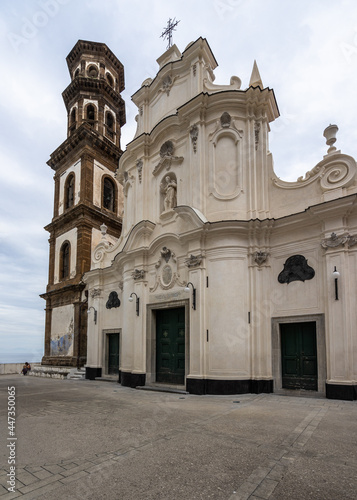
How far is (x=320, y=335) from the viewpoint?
37.8ft

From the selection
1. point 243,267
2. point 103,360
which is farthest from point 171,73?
point 103,360

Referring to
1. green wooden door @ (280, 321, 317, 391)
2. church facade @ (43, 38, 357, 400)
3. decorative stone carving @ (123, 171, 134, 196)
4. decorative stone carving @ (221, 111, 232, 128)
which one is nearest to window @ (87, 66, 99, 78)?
church facade @ (43, 38, 357, 400)

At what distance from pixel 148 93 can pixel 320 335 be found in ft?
48.1

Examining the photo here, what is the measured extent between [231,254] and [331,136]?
5.58 meters

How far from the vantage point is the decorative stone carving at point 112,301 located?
18.6 m

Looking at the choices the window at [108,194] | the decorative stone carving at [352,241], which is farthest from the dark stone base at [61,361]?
the decorative stone carving at [352,241]

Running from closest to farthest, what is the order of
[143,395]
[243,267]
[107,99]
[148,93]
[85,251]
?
[143,395]
[243,267]
[148,93]
[85,251]
[107,99]

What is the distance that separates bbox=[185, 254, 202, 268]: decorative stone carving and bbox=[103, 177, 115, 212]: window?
610 inches

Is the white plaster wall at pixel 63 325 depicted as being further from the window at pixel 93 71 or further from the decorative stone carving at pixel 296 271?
the window at pixel 93 71

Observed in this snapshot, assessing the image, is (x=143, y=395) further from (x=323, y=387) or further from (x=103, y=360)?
(x=103, y=360)

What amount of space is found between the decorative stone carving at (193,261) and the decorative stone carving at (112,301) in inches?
251

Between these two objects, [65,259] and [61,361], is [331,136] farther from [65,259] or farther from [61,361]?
[61,361]

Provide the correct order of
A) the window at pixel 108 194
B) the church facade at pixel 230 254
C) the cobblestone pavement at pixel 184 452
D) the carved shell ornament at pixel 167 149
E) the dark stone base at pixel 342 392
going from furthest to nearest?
the window at pixel 108 194 → the carved shell ornament at pixel 167 149 → the church facade at pixel 230 254 → the dark stone base at pixel 342 392 → the cobblestone pavement at pixel 184 452

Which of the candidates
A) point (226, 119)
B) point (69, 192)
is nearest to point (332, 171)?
point (226, 119)
